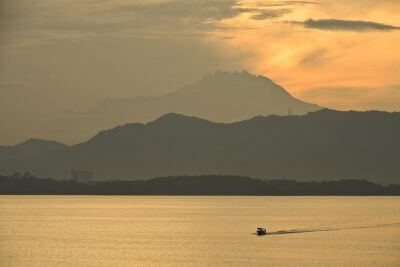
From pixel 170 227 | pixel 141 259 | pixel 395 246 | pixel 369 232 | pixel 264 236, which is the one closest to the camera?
pixel 141 259

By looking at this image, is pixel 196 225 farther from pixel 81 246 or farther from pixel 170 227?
pixel 81 246

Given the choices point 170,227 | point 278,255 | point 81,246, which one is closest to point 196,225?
point 170,227

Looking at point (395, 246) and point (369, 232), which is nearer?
point (395, 246)

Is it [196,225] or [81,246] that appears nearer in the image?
[81,246]

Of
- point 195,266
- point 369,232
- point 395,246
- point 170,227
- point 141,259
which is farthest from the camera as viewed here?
point 170,227

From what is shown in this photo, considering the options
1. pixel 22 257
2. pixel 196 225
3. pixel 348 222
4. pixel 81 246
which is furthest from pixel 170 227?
pixel 22 257

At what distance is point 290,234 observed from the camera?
128 meters

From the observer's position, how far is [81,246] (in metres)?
107

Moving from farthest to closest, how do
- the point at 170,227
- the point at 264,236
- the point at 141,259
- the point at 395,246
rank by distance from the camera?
1. the point at 170,227
2. the point at 264,236
3. the point at 395,246
4. the point at 141,259

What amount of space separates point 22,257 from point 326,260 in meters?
32.9

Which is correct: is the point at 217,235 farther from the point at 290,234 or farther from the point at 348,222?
the point at 348,222

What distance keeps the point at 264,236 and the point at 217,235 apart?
8711 mm

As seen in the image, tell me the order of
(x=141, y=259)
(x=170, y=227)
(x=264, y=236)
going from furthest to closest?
(x=170, y=227), (x=264, y=236), (x=141, y=259)

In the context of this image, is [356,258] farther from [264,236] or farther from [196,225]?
[196,225]
